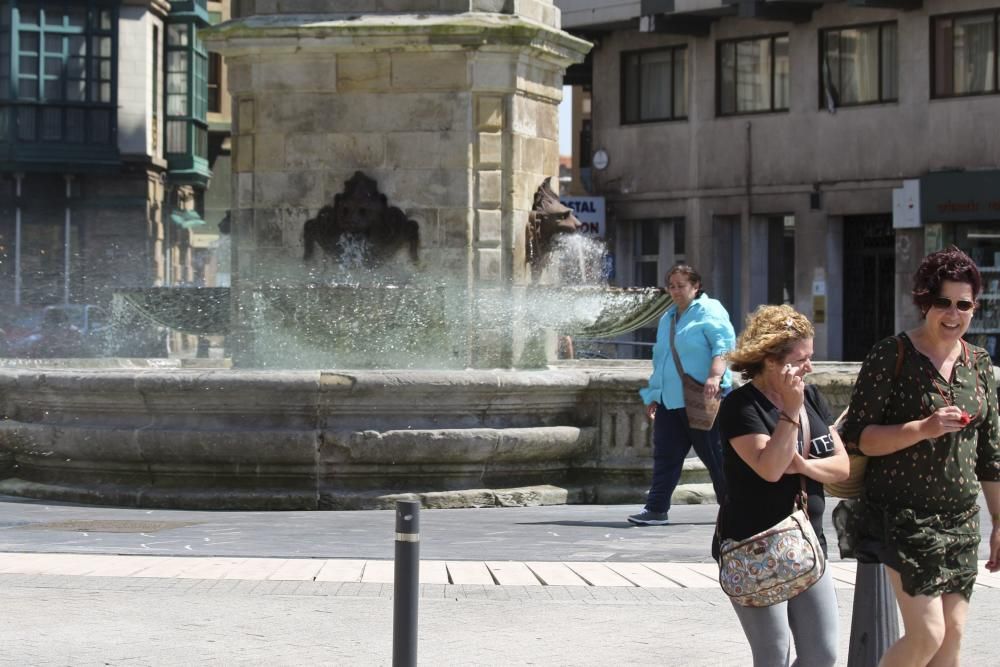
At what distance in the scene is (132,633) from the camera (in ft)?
25.5

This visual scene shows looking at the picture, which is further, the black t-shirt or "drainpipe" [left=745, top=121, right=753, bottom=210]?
"drainpipe" [left=745, top=121, right=753, bottom=210]

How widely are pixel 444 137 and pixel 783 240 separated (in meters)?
25.9

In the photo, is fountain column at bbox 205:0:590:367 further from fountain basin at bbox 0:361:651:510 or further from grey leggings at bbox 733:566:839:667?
grey leggings at bbox 733:566:839:667

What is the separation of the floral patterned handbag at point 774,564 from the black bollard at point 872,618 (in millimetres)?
425

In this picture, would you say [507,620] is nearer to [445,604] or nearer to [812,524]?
[445,604]

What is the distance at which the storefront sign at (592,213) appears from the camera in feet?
136

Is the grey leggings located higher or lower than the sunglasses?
lower

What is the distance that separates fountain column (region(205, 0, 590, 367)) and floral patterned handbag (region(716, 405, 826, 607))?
27.3ft

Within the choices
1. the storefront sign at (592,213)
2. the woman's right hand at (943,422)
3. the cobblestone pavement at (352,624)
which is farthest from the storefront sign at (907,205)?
the woman's right hand at (943,422)

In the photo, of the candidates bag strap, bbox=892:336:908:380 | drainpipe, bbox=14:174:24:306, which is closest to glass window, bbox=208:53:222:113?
drainpipe, bbox=14:174:24:306

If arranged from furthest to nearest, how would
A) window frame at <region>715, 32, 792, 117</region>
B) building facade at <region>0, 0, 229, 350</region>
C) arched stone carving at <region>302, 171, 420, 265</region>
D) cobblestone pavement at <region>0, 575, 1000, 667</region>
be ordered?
building facade at <region>0, 0, 229, 350</region> < window frame at <region>715, 32, 792, 117</region> < arched stone carving at <region>302, 171, 420, 265</region> < cobblestone pavement at <region>0, 575, 1000, 667</region>

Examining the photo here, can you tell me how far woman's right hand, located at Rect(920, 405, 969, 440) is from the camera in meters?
5.88

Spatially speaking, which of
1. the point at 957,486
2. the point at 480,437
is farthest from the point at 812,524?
the point at 480,437

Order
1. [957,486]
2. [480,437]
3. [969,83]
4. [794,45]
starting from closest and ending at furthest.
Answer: [957,486] → [480,437] → [969,83] → [794,45]
